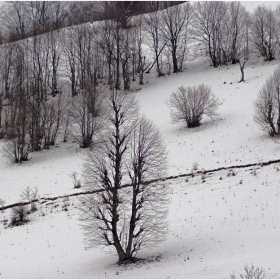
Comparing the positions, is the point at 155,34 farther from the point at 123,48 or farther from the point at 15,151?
the point at 15,151

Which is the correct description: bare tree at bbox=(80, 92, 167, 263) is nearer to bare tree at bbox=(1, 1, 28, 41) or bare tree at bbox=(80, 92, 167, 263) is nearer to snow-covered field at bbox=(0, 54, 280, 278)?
snow-covered field at bbox=(0, 54, 280, 278)

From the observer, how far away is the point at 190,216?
16.5 metres

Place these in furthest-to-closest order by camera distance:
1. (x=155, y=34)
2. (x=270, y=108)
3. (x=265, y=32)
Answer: (x=155, y=34) < (x=265, y=32) < (x=270, y=108)

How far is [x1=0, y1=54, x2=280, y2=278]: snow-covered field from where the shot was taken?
12336 millimetres

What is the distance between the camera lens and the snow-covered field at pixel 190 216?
12.3m

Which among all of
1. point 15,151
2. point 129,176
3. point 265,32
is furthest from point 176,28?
point 129,176

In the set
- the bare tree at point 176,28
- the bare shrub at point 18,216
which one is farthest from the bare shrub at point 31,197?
the bare tree at point 176,28

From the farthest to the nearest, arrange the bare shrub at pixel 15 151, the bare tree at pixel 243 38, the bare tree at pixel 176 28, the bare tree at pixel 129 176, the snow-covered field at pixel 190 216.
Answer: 1. the bare tree at pixel 176 28
2. the bare tree at pixel 243 38
3. the bare shrub at pixel 15 151
4. the bare tree at pixel 129 176
5. the snow-covered field at pixel 190 216

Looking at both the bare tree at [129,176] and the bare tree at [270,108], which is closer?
the bare tree at [129,176]

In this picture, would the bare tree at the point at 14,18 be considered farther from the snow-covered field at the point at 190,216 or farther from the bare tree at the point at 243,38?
the snow-covered field at the point at 190,216

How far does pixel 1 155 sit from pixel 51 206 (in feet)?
45.9

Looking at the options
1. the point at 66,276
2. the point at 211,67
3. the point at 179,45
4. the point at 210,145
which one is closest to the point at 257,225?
the point at 66,276

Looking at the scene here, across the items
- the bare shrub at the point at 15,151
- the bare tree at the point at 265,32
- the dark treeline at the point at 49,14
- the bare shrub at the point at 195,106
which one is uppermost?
the dark treeline at the point at 49,14

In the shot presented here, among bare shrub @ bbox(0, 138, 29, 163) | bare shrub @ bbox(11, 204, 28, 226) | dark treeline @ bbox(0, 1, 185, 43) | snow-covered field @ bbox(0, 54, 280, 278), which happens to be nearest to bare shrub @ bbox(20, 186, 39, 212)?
snow-covered field @ bbox(0, 54, 280, 278)
